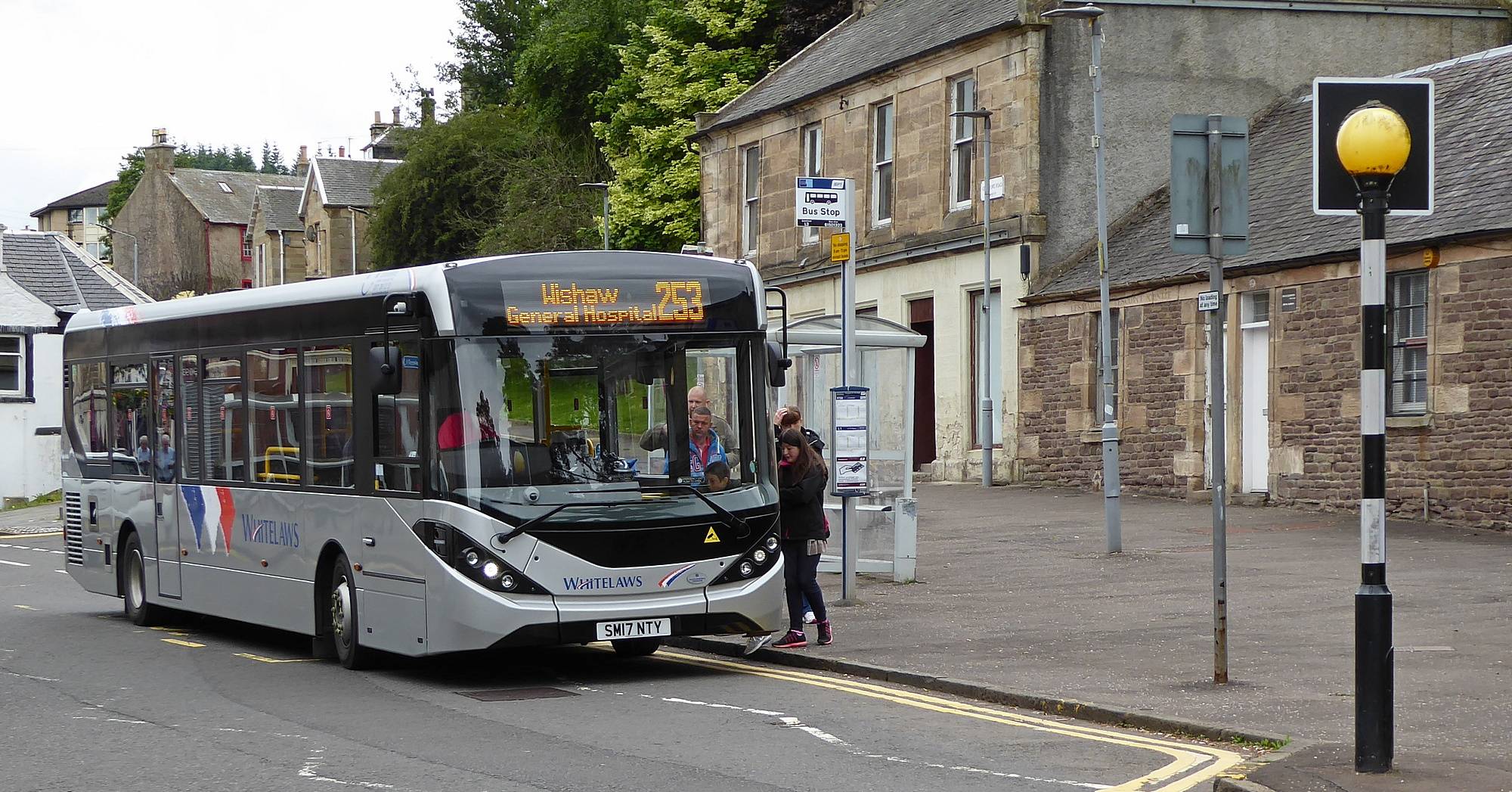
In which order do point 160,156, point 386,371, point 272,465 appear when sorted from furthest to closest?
point 160,156 < point 272,465 < point 386,371

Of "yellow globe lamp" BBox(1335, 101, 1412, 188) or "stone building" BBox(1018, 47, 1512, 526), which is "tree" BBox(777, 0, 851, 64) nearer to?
"stone building" BBox(1018, 47, 1512, 526)

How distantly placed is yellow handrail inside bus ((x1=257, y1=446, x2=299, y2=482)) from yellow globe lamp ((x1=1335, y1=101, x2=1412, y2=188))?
884cm

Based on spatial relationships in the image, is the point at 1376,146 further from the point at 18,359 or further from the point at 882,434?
the point at 18,359

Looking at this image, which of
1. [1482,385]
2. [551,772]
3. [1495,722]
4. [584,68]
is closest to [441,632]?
[551,772]

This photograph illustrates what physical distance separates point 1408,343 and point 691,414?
13.6 metres

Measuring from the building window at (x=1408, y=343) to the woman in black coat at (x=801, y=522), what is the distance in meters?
11.7

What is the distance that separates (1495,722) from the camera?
9.73 meters

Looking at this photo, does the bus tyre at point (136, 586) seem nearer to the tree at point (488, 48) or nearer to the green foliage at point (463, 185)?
the green foliage at point (463, 185)

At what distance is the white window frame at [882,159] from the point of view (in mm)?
34906

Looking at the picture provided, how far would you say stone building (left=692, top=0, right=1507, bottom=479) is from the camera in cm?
3092

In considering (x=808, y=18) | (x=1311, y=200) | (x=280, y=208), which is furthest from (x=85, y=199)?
(x=1311, y=200)

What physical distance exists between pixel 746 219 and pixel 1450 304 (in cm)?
2109

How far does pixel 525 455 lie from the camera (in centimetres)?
1211

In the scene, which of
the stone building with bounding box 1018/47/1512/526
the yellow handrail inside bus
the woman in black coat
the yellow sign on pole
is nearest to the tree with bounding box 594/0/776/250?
the stone building with bounding box 1018/47/1512/526
